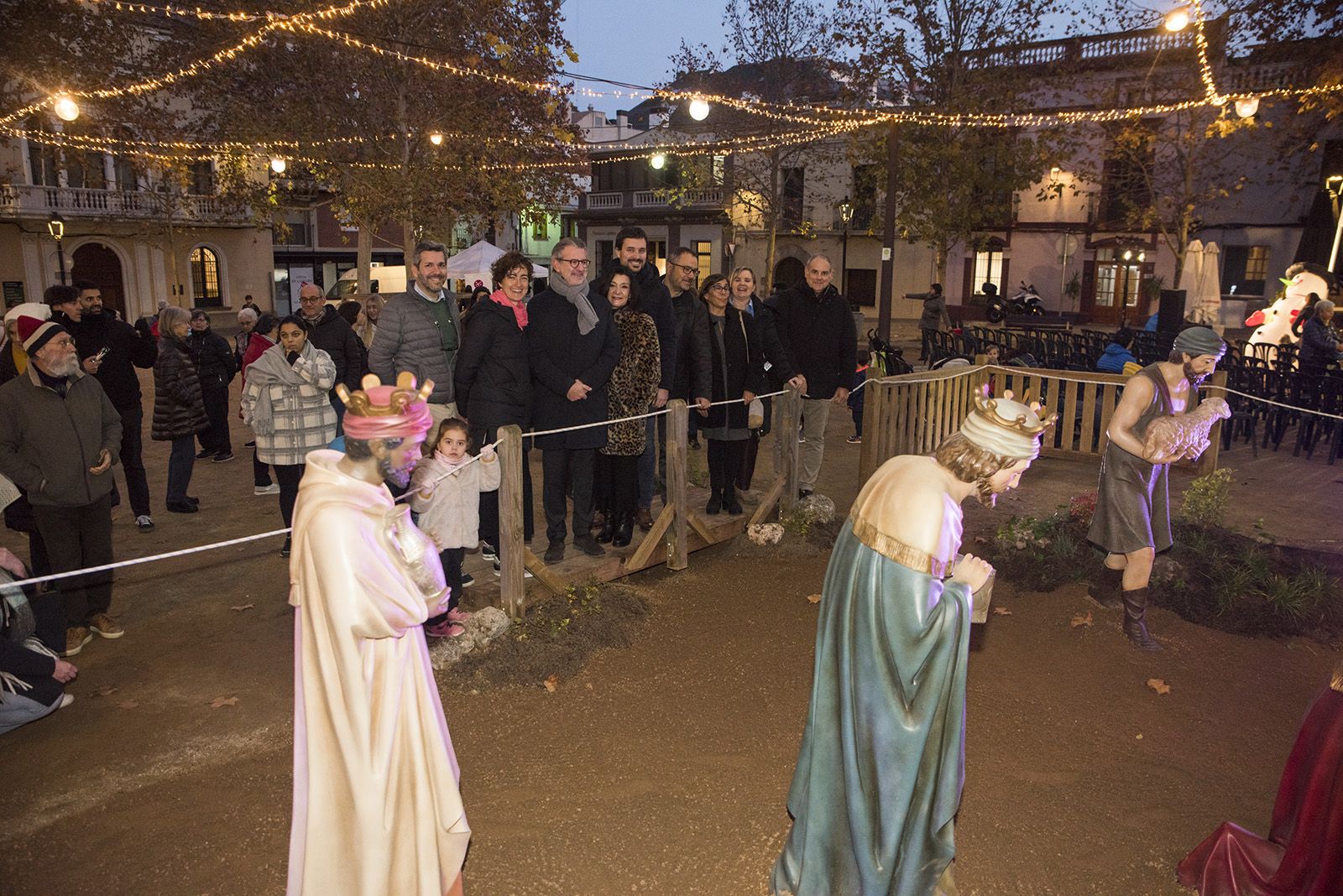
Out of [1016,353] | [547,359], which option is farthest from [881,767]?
[1016,353]

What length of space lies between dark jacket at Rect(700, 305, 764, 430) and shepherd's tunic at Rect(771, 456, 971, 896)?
13.8 ft

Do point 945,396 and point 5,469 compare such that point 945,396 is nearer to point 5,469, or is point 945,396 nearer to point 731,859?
point 731,859

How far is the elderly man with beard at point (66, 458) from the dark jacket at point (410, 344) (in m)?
1.63

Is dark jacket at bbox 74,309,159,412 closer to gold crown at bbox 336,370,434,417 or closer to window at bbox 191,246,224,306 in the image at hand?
gold crown at bbox 336,370,434,417

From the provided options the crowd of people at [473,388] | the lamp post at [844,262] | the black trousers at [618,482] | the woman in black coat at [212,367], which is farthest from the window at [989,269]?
the black trousers at [618,482]

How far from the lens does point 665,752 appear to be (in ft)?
14.6

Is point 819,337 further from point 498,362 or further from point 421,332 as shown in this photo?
point 421,332

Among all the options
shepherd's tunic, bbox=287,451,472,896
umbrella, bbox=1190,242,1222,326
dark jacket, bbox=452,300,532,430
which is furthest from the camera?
umbrella, bbox=1190,242,1222,326

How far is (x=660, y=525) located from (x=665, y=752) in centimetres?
219

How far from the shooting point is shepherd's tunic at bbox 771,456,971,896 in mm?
2822

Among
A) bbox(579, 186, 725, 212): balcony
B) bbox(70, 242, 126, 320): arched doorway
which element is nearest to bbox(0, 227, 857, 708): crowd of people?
bbox(70, 242, 126, 320): arched doorway

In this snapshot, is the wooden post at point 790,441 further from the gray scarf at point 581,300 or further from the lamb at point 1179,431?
the lamb at point 1179,431

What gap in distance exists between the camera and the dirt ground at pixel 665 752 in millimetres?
3648

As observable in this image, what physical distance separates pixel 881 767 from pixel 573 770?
1.83m
